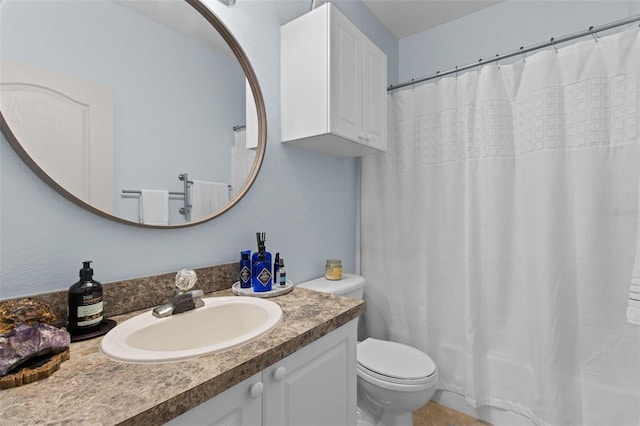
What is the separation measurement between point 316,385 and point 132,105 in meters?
1.03

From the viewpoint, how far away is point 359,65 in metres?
1.52

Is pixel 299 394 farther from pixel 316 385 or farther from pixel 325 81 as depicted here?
pixel 325 81

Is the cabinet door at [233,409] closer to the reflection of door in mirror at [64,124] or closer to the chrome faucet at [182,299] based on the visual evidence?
the chrome faucet at [182,299]

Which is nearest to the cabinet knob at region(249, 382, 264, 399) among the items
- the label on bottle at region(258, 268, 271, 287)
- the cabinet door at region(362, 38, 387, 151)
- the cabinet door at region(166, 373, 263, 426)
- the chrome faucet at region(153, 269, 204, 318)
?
the cabinet door at region(166, 373, 263, 426)

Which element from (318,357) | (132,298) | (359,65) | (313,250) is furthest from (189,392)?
(359,65)

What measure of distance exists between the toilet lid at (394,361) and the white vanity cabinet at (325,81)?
3.52ft

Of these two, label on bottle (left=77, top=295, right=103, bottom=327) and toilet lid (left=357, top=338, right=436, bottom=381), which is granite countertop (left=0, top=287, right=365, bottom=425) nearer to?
label on bottle (left=77, top=295, right=103, bottom=327)

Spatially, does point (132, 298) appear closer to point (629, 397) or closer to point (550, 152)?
point (550, 152)

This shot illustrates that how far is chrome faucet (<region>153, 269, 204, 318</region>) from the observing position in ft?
2.95

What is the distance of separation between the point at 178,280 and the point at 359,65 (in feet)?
4.17

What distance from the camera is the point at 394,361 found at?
59.4 inches

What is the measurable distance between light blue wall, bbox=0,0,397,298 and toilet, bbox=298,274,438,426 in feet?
0.74

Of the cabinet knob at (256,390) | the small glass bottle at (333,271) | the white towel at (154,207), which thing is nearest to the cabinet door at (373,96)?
the small glass bottle at (333,271)

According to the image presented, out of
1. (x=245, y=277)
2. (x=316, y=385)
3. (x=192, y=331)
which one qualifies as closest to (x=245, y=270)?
(x=245, y=277)
